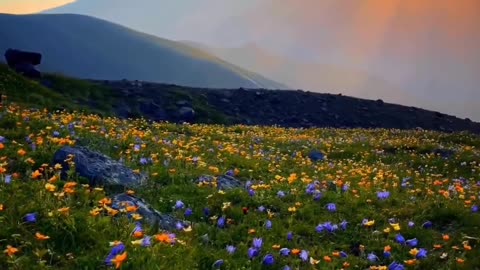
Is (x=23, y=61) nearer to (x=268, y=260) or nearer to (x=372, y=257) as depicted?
(x=268, y=260)

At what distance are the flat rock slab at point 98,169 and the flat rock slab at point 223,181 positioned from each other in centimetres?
135

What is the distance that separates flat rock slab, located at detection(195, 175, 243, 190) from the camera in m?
10.1

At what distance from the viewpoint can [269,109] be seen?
50.1 metres

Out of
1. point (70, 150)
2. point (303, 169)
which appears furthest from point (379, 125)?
point (70, 150)

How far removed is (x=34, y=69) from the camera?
41469 millimetres

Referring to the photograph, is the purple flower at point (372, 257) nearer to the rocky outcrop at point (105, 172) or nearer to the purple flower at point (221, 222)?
the purple flower at point (221, 222)

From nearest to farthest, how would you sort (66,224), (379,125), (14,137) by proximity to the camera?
(66,224), (14,137), (379,125)

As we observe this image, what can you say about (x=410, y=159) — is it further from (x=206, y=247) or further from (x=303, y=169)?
(x=206, y=247)

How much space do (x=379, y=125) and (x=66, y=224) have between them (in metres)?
50.7

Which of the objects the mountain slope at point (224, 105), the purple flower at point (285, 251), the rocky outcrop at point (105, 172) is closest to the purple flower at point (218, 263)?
the purple flower at point (285, 251)

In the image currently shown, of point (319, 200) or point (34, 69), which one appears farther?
point (34, 69)

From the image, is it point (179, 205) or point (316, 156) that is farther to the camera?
point (316, 156)

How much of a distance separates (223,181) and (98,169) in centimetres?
305

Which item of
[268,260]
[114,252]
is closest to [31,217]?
[114,252]
